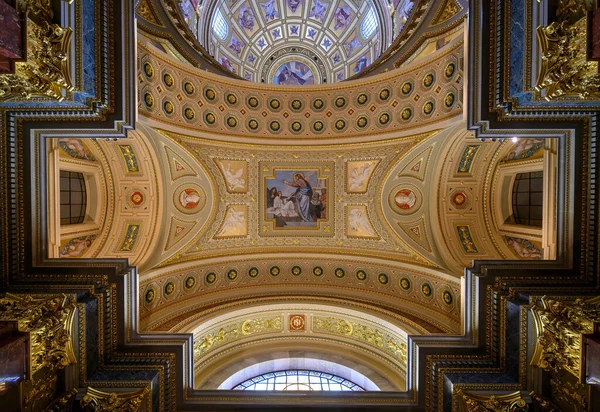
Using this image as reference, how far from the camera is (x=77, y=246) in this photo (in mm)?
10023

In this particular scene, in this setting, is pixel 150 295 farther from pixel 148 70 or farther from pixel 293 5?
pixel 293 5

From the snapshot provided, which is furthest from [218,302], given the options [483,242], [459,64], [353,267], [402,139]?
[459,64]

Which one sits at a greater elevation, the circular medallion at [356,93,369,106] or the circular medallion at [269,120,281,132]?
the circular medallion at [356,93,369,106]

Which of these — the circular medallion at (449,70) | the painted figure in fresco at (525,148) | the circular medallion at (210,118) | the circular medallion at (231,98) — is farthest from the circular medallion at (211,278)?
the painted figure in fresco at (525,148)

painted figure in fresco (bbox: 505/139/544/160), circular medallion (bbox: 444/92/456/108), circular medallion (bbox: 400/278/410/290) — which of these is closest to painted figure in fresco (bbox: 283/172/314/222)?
circular medallion (bbox: 400/278/410/290)

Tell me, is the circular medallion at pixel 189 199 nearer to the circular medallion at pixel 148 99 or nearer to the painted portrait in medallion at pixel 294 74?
the circular medallion at pixel 148 99

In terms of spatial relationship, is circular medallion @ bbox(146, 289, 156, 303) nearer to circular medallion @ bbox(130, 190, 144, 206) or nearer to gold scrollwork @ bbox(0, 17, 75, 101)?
circular medallion @ bbox(130, 190, 144, 206)

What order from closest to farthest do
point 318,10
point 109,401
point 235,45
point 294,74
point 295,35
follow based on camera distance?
1. point 109,401
2. point 235,45
3. point 318,10
4. point 295,35
5. point 294,74

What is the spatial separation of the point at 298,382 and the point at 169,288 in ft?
18.7

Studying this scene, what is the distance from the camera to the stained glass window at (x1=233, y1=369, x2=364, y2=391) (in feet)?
34.8

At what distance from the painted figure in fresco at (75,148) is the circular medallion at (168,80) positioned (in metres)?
3.38

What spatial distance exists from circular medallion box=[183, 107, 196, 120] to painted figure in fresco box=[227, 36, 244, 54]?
34.6ft

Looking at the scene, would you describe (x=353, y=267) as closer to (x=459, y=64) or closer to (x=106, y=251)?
(x=459, y=64)

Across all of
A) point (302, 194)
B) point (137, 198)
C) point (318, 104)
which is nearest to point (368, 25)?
point (318, 104)
